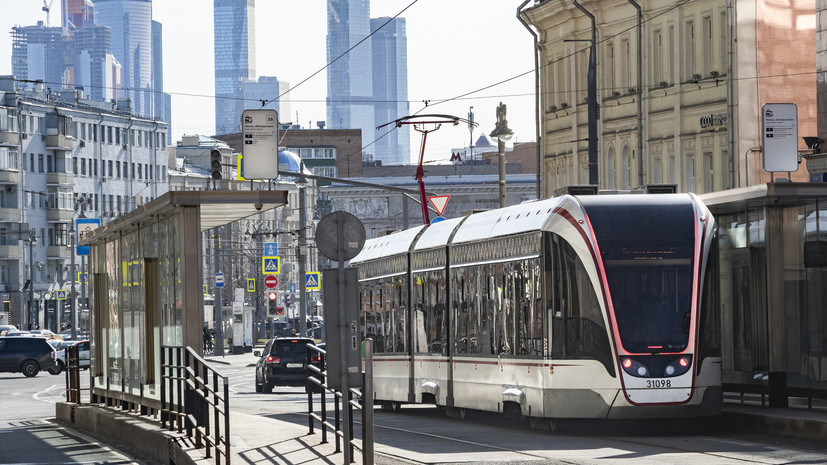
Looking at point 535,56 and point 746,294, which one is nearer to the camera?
point 746,294

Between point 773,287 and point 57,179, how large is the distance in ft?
379

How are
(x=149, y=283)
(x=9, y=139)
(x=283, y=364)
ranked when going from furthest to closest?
(x=9, y=139) → (x=283, y=364) → (x=149, y=283)

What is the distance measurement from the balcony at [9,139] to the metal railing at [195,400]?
347 ft

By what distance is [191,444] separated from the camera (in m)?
19.4

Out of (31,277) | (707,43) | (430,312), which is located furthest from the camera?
(31,277)

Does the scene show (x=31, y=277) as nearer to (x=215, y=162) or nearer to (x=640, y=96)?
(x=640, y=96)

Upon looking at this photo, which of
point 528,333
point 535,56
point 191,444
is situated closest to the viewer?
point 191,444

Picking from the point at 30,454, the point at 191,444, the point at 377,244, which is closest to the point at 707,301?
the point at 191,444

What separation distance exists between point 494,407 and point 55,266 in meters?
113

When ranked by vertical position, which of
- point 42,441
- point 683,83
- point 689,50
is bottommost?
point 42,441

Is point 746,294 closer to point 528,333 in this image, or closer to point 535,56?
point 528,333

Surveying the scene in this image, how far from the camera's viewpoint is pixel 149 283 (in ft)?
76.1

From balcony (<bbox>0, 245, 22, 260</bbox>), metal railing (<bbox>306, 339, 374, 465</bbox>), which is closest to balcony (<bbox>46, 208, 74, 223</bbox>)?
balcony (<bbox>0, 245, 22, 260</bbox>)

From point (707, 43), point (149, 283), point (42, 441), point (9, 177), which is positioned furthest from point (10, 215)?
point (149, 283)
